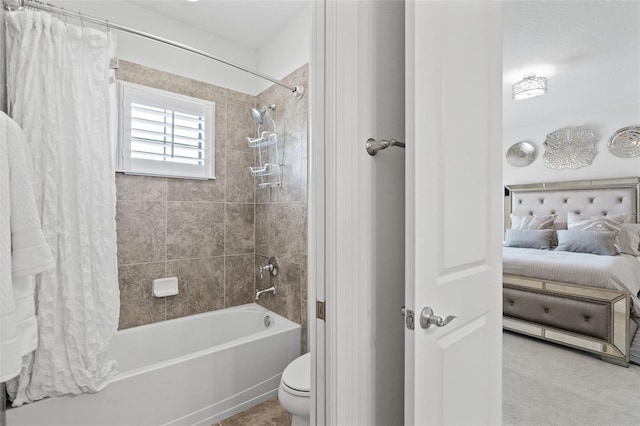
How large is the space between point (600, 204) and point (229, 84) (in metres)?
4.41

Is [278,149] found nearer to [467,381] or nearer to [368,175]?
[368,175]

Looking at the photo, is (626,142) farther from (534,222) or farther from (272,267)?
(272,267)

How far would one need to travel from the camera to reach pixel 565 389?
7.21 ft

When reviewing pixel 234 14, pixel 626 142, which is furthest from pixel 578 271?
pixel 234 14

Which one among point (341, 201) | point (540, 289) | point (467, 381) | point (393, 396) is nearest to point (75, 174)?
point (341, 201)

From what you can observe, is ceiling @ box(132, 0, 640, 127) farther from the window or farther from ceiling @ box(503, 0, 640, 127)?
the window

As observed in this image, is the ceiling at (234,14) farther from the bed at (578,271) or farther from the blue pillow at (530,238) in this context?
the blue pillow at (530,238)

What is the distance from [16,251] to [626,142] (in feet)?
17.1

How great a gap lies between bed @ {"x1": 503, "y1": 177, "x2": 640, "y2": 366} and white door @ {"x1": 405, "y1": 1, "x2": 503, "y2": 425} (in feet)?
6.62

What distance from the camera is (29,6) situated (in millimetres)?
1597

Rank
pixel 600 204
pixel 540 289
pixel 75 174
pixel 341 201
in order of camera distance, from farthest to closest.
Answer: pixel 600 204 → pixel 540 289 → pixel 75 174 → pixel 341 201

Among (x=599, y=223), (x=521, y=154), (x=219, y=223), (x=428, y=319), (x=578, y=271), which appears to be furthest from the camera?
(x=521, y=154)

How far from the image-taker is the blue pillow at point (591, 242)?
311 cm

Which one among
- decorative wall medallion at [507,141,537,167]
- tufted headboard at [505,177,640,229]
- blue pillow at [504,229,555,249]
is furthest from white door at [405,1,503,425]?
decorative wall medallion at [507,141,537,167]
